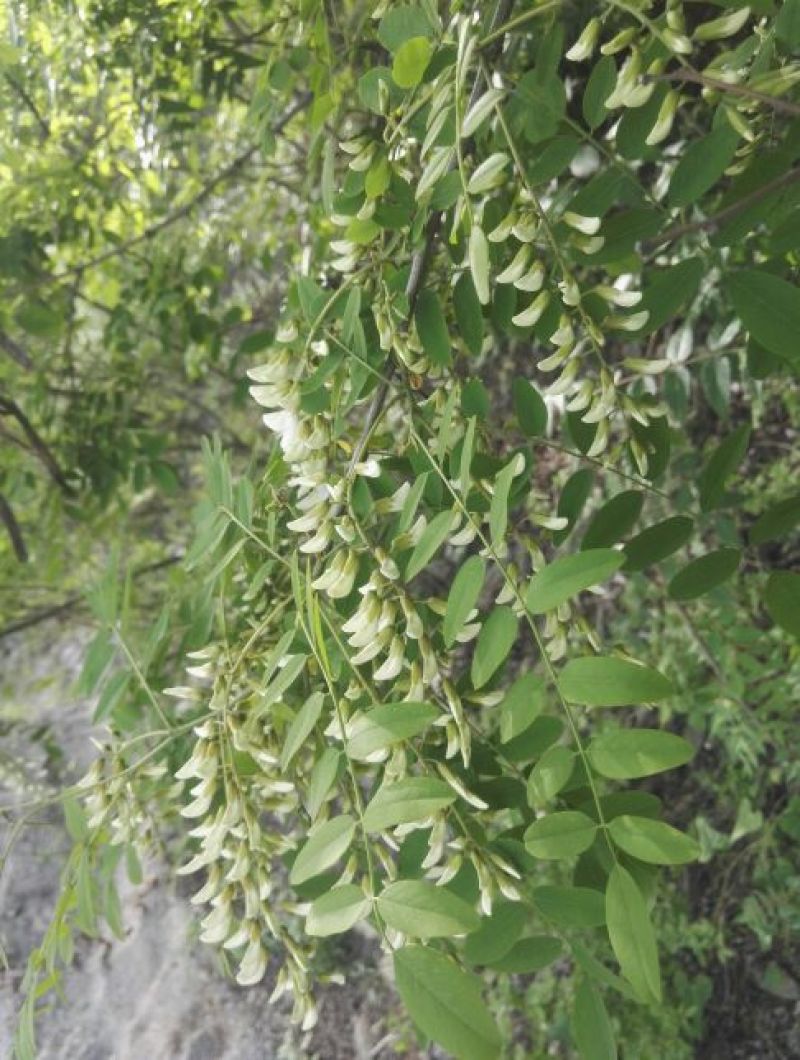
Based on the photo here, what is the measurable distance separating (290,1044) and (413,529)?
1.40 metres

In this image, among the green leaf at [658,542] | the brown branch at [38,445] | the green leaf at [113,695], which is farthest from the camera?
the brown branch at [38,445]

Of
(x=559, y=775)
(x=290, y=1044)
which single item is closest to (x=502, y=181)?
(x=559, y=775)

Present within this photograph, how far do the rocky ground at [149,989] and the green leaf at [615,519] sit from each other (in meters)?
1.10

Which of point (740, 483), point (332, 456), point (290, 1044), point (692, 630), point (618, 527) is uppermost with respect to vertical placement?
point (332, 456)

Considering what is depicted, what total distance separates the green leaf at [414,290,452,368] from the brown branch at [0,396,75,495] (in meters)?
0.76

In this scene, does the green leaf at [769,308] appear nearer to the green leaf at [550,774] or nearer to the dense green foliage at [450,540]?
the dense green foliage at [450,540]

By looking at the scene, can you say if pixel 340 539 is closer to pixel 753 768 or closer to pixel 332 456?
pixel 332 456

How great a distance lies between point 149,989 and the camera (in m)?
1.69

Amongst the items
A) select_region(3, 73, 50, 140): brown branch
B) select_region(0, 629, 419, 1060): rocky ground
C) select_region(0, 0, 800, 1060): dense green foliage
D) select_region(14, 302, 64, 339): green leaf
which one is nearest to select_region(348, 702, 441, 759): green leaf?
select_region(0, 0, 800, 1060): dense green foliage

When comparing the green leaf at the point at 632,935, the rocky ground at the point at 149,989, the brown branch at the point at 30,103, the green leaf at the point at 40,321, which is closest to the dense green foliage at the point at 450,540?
the green leaf at the point at 632,935

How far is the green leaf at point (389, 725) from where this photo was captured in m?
0.43

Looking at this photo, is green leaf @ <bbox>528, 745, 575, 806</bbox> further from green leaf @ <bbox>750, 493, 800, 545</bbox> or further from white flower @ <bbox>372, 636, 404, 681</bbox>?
green leaf @ <bbox>750, 493, 800, 545</bbox>

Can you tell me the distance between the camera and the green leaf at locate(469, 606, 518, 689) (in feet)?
1.51

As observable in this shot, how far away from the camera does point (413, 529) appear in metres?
0.50
